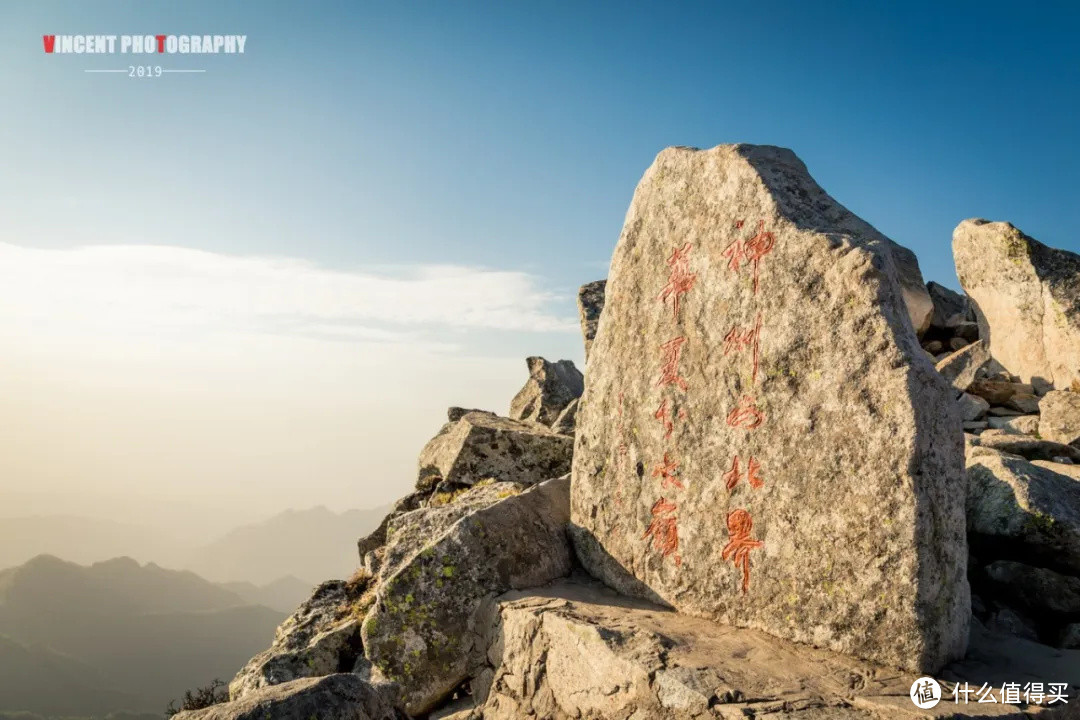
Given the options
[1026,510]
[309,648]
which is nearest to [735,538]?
[1026,510]

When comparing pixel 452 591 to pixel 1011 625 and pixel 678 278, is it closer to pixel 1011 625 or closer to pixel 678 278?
pixel 678 278

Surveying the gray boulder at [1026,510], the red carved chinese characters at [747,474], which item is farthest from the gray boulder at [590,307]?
Result: the red carved chinese characters at [747,474]

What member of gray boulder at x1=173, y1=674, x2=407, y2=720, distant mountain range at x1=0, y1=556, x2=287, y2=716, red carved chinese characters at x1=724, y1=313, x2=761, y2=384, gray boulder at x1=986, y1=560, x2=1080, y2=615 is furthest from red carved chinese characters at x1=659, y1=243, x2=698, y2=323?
distant mountain range at x1=0, y1=556, x2=287, y2=716

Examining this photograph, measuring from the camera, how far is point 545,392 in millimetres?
18062

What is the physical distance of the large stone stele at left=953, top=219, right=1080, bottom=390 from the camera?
1565 centimetres

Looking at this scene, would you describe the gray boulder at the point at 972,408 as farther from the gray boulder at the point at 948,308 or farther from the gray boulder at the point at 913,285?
the gray boulder at the point at 948,308

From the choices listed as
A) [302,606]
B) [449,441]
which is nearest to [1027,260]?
[449,441]

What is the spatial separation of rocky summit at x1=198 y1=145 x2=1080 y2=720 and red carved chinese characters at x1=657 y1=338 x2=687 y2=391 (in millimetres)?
30

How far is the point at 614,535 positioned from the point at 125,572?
199 meters

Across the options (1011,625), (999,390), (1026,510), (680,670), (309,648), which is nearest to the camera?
(680,670)

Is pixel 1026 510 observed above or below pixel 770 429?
below

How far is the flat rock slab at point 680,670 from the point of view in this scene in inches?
239

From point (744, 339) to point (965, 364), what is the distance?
11040mm

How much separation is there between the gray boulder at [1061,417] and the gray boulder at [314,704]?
41.3ft
